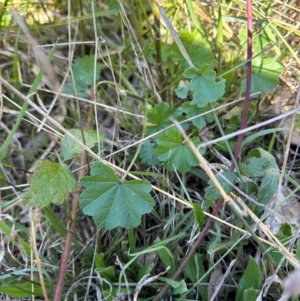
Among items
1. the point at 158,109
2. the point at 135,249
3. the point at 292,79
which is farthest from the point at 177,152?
the point at 292,79

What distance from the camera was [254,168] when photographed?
43.2 inches

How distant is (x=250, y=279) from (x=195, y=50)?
69 cm

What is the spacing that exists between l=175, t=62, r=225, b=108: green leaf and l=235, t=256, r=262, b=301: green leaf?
0.40 metres

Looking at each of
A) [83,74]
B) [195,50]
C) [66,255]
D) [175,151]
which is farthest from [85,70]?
[66,255]

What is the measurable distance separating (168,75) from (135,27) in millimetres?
185

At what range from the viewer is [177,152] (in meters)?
1.16

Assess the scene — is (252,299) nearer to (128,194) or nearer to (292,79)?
(128,194)

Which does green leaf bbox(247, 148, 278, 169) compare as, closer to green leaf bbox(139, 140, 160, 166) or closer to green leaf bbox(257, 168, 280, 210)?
green leaf bbox(257, 168, 280, 210)

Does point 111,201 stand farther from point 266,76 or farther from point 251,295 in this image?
point 266,76

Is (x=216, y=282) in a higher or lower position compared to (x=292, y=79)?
lower

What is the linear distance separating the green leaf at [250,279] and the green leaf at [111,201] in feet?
0.93

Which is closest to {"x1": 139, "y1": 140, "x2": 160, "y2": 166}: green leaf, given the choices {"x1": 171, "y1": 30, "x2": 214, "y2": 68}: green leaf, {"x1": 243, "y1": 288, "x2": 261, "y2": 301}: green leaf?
{"x1": 171, "y1": 30, "x2": 214, "y2": 68}: green leaf

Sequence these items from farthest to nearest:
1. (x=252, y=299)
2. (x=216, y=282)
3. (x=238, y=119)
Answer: (x=238, y=119) → (x=216, y=282) → (x=252, y=299)

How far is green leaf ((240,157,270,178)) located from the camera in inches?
42.9
